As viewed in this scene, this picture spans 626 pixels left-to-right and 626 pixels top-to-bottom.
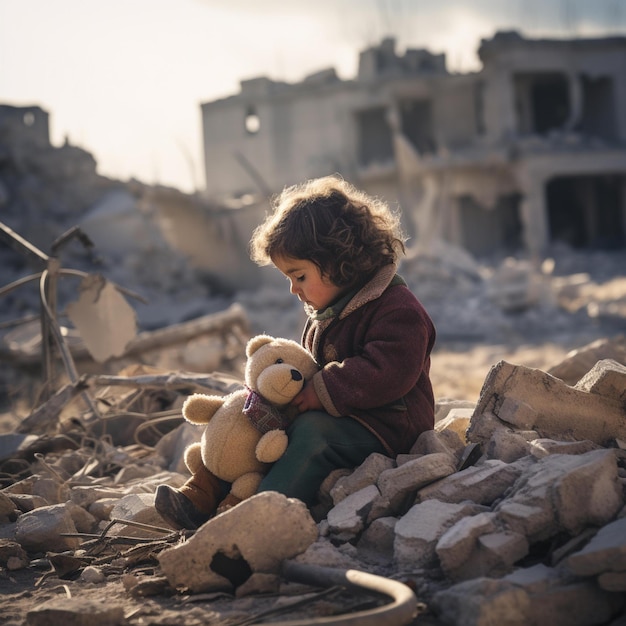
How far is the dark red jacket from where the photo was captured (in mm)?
2957

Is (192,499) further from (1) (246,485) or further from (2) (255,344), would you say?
(2) (255,344)

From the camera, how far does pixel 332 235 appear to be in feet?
10.2

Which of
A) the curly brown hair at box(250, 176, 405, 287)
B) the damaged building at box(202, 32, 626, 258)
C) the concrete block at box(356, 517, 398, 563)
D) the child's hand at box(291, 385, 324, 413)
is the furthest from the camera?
the damaged building at box(202, 32, 626, 258)

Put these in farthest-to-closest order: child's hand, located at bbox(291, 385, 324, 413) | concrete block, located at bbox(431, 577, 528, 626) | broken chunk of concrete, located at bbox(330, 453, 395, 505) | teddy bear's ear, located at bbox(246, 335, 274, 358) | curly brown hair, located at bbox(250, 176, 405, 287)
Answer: teddy bear's ear, located at bbox(246, 335, 274, 358) → curly brown hair, located at bbox(250, 176, 405, 287) → child's hand, located at bbox(291, 385, 324, 413) → broken chunk of concrete, located at bbox(330, 453, 395, 505) → concrete block, located at bbox(431, 577, 528, 626)

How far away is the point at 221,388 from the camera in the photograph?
187 inches

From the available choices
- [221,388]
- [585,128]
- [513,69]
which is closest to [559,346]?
[221,388]

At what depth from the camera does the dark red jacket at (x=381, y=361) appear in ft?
9.70

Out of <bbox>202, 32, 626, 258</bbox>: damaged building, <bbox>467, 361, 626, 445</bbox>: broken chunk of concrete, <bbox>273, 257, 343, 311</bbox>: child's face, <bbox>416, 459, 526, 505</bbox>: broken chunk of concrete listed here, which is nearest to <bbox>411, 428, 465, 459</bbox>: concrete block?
<bbox>467, 361, 626, 445</bbox>: broken chunk of concrete

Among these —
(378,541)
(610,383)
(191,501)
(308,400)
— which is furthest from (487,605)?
(610,383)

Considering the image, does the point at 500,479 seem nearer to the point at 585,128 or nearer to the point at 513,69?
the point at 513,69

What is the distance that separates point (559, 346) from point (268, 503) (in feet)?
33.4

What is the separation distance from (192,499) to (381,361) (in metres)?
0.84

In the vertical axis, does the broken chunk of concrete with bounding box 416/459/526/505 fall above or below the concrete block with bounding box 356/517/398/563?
above

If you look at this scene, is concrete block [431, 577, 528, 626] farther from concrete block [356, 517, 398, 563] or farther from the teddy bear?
the teddy bear
